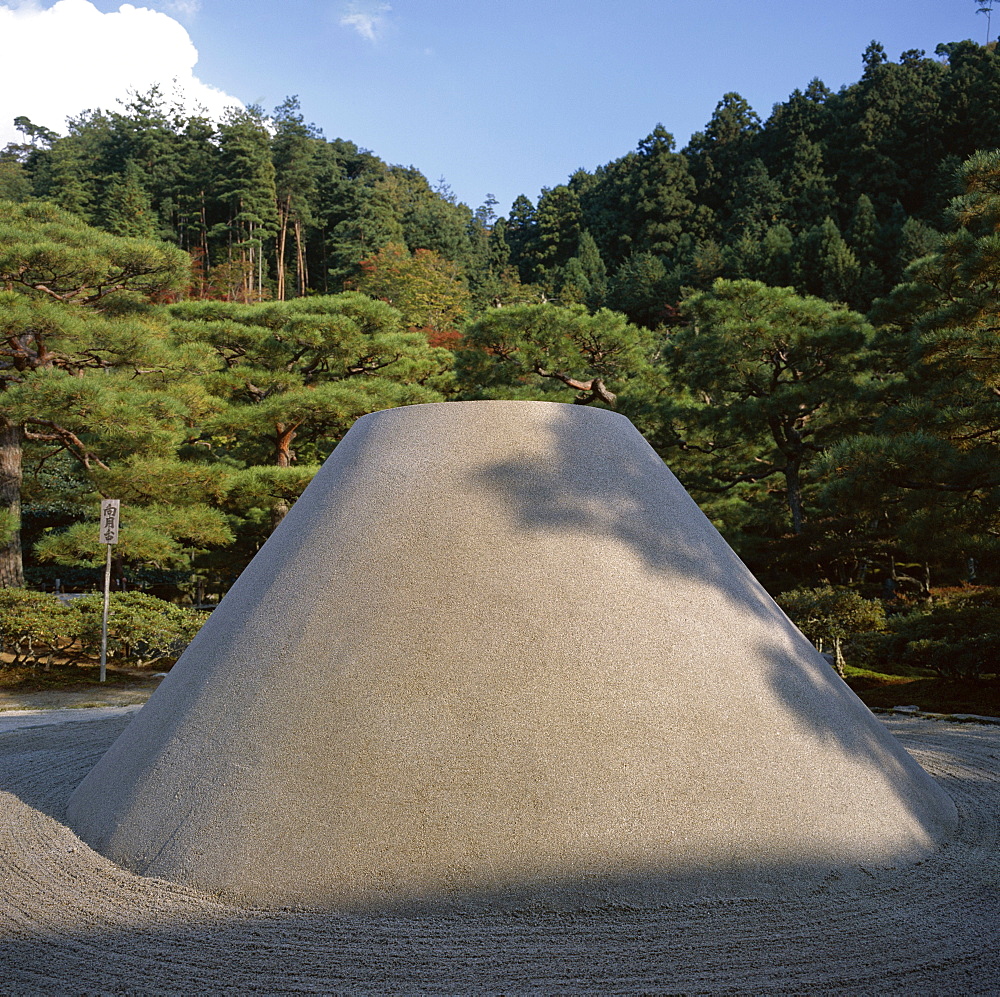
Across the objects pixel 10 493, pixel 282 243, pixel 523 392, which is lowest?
pixel 10 493

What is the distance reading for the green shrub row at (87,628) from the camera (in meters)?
10.4

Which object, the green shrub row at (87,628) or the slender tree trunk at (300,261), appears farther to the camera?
the slender tree trunk at (300,261)

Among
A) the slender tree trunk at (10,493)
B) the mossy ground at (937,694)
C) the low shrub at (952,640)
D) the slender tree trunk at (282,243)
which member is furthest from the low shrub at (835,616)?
the slender tree trunk at (282,243)

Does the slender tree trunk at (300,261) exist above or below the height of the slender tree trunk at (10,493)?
above

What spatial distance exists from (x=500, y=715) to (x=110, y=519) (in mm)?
8280

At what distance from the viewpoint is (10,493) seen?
40.6 ft

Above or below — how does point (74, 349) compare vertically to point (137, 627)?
above

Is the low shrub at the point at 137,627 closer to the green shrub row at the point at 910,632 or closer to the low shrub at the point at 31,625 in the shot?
the low shrub at the point at 31,625

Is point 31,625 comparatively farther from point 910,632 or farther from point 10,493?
point 910,632

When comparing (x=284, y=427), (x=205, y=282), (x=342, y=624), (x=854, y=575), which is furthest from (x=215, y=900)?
(x=205, y=282)

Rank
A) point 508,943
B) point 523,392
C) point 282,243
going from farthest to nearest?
point 282,243, point 523,392, point 508,943

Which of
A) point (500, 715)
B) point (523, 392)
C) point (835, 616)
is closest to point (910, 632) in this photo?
point (835, 616)

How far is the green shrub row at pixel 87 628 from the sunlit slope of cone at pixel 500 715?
7851mm

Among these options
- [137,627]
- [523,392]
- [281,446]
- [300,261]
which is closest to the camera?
[137,627]
